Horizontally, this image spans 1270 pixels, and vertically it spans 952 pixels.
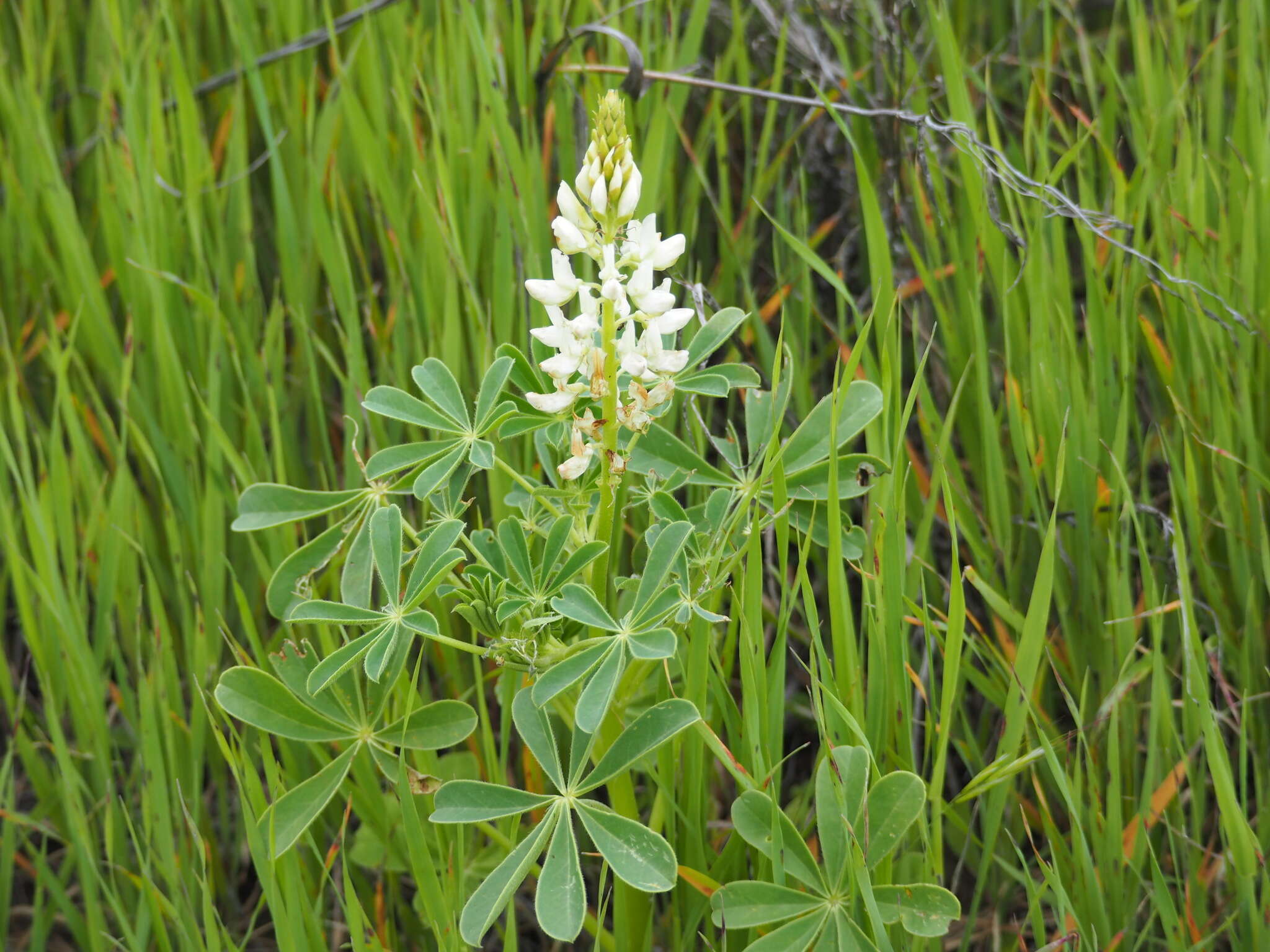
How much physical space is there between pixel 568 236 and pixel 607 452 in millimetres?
251

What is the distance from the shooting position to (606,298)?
1.17 meters

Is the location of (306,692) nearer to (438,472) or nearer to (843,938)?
(438,472)

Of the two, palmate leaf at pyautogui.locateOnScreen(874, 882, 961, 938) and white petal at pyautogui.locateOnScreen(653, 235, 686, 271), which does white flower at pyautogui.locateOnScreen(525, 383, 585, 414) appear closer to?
white petal at pyautogui.locateOnScreen(653, 235, 686, 271)

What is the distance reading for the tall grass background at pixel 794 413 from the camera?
149cm

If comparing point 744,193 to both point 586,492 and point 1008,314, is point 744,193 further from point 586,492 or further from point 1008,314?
point 586,492

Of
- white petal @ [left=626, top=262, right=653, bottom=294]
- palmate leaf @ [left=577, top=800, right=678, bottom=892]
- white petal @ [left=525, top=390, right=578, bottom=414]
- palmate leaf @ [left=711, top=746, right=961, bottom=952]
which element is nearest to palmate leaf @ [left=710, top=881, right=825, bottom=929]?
palmate leaf @ [left=711, top=746, right=961, bottom=952]

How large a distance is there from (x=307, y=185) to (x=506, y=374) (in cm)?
115

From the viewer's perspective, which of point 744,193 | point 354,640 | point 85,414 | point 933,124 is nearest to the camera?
point 354,640

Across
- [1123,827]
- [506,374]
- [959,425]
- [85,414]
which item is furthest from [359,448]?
[1123,827]

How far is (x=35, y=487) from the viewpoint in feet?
6.63

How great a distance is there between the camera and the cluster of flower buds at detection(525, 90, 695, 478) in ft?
3.95

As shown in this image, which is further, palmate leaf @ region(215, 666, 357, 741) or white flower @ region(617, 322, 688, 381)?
→ palmate leaf @ region(215, 666, 357, 741)

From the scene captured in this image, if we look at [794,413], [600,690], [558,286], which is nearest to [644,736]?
[600,690]

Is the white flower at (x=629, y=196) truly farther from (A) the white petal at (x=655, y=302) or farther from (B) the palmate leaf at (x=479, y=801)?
(B) the palmate leaf at (x=479, y=801)
